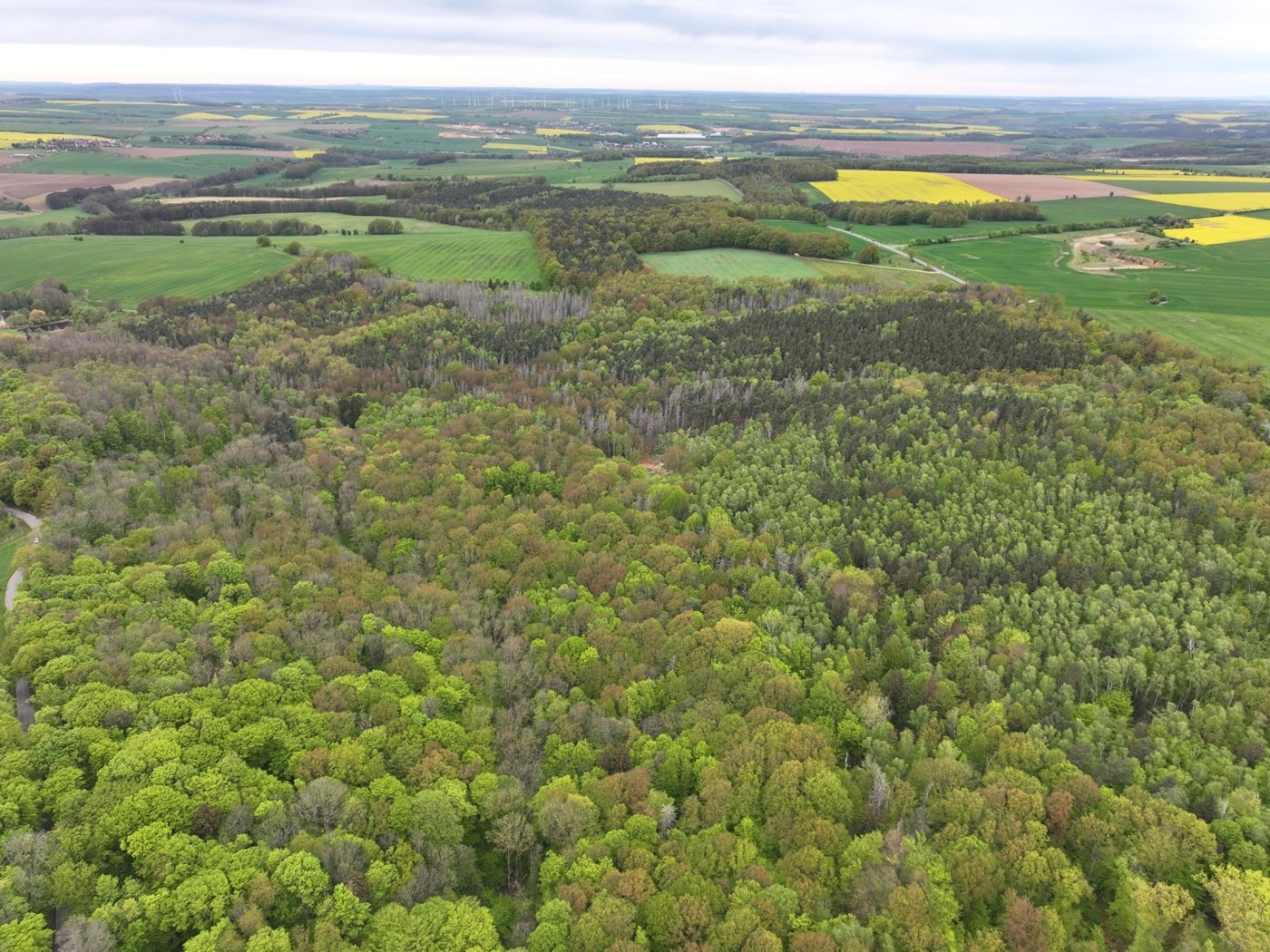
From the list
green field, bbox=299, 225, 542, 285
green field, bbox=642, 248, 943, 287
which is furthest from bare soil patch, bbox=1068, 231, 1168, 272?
green field, bbox=299, 225, 542, 285

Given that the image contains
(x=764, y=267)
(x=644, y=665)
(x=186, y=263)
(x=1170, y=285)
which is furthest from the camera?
(x=186, y=263)

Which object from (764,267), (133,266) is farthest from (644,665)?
(133,266)

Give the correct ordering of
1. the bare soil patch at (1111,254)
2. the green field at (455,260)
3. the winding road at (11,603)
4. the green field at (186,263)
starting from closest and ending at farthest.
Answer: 1. the winding road at (11,603)
2. the green field at (186,263)
3. the bare soil patch at (1111,254)
4. the green field at (455,260)

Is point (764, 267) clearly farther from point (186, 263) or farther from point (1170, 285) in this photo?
point (186, 263)

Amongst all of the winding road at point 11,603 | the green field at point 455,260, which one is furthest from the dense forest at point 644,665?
the green field at point 455,260

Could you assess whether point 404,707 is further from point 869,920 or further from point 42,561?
point 42,561

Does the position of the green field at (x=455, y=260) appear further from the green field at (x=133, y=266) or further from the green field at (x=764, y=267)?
the green field at (x=764, y=267)
